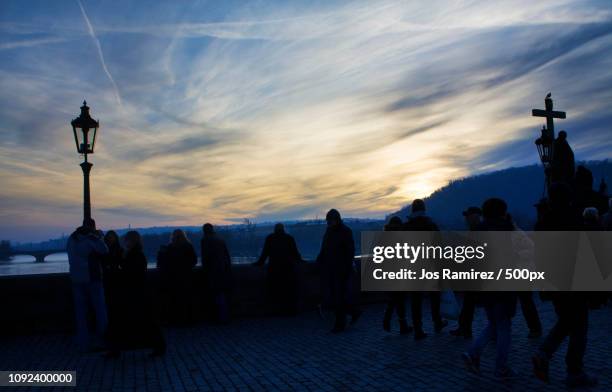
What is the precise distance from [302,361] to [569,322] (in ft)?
10.4

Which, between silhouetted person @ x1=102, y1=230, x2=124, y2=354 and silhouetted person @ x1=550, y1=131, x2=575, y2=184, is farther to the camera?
silhouetted person @ x1=550, y1=131, x2=575, y2=184

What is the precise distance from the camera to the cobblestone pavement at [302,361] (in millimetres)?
5789

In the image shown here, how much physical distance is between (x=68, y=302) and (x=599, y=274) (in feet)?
29.5

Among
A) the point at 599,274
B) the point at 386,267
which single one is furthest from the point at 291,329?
the point at 599,274

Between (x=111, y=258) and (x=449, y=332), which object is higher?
(x=111, y=258)

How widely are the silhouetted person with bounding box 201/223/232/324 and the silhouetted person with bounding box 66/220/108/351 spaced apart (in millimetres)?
2785

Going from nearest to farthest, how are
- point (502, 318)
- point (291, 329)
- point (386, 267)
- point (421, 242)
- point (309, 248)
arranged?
point (502, 318) → point (421, 242) → point (386, 267) → point (291, 329) → point (309, 248)

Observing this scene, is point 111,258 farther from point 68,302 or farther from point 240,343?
point 68,302

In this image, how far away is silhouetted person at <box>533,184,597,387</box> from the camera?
208 inches

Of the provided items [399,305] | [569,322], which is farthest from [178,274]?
[569,322]

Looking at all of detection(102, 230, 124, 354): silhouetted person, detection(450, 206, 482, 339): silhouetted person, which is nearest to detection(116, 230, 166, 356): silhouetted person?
detection(102, 230, 124, 354): silhouetted person

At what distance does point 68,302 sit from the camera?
10.6 m

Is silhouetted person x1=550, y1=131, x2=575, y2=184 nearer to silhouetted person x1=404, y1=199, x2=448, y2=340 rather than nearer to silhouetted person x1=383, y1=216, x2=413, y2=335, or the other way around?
silhouetted person x1=383, y1=216, x2=413, y2=335

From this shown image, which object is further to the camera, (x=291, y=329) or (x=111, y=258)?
(x=291, y=329)
